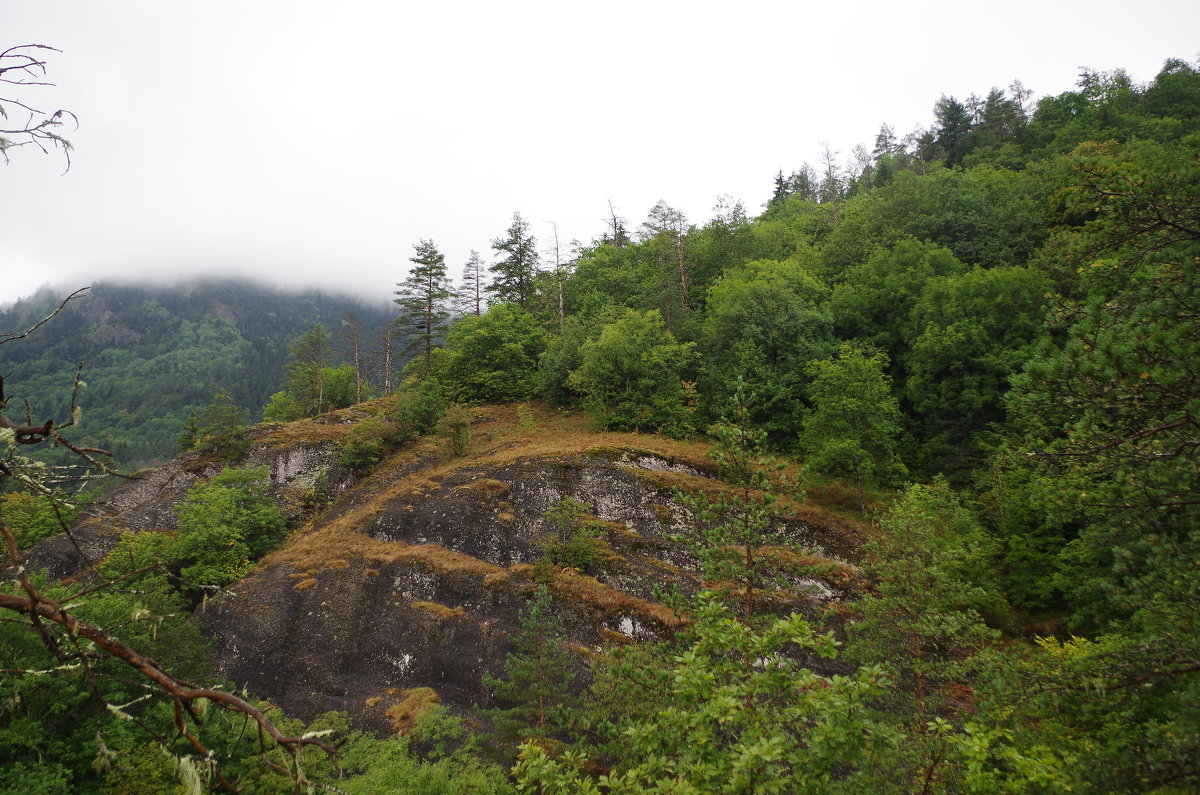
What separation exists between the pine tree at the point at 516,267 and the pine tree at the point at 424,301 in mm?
4395

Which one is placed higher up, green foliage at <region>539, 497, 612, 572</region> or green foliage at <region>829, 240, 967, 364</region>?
green foliage at <region>829, 240, 967, 364</region>

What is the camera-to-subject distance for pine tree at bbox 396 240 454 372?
136 feet

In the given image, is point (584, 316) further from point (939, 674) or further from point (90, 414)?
point (90, 414)

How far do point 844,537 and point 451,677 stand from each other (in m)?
16.2

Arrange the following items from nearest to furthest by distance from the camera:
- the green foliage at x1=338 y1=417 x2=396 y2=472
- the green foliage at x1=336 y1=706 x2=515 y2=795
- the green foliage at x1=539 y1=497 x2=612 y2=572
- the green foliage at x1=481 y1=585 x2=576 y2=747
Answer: the green foliage at x1=336 y1=706 x2=515 y2=795 → the green foliage at x1=481 y1=585 x2=576 y2=747 → the green foliage at x1=539 y1=497 x2=612 y2=572 → the green foliage at x1=338 y1=417 x2=396 y2=472

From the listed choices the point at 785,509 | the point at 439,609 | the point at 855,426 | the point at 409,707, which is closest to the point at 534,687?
the point at 409,707

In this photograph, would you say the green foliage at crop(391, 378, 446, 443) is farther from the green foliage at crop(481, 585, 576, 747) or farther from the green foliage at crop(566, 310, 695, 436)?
the green foliage at crop(481, 585, 576, 747)

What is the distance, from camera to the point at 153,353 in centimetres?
13088

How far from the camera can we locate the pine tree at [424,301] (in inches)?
1634

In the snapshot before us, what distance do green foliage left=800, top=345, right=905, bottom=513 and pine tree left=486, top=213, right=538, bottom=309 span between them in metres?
27.9

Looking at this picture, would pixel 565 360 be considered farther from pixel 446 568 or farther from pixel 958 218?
pixel 958 218

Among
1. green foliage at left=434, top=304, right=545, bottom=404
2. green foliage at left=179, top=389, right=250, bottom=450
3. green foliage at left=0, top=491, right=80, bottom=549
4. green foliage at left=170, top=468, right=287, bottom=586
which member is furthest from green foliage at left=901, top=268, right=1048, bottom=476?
green foliage at left=0, top=491, right=80, bottom=549

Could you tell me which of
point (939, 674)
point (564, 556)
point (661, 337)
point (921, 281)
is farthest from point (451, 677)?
point (921, 281)

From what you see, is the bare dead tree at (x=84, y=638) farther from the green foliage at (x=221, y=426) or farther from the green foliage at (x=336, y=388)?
the green foliage at (x=336, y=388)
